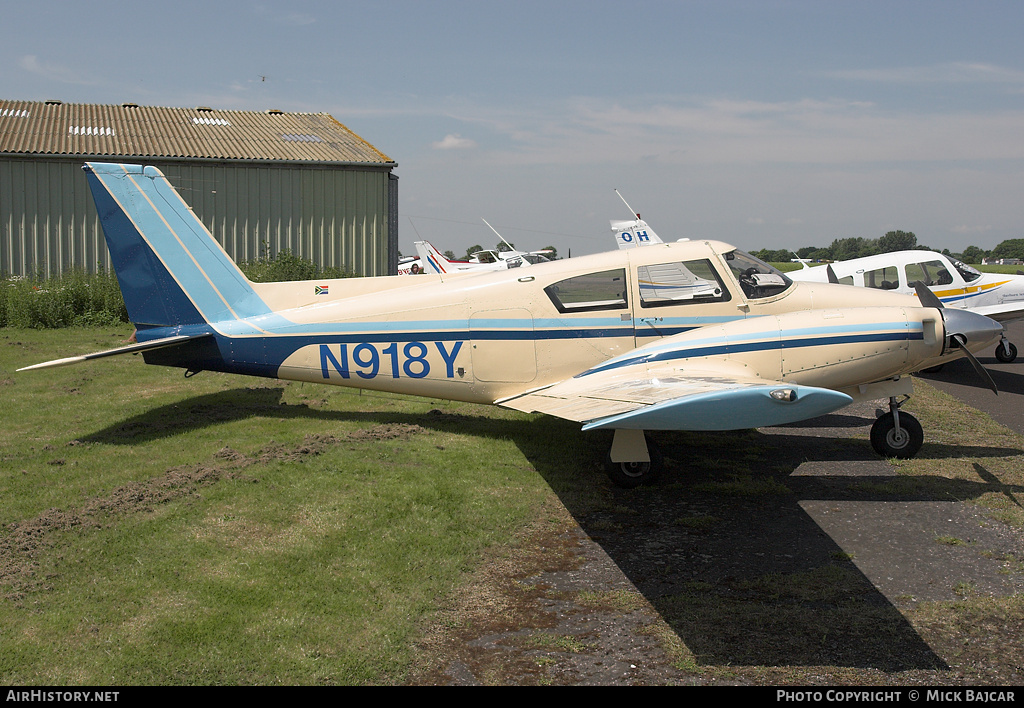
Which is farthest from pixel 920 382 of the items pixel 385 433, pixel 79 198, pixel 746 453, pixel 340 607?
pixel 79 198

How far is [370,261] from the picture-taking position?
22.4 m

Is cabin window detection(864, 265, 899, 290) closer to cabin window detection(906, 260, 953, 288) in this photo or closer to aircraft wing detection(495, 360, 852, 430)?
cabin window detection(906, 260, 953, 288)

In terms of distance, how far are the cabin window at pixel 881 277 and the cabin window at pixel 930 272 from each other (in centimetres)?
25

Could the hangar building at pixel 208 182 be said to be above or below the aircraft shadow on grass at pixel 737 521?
above

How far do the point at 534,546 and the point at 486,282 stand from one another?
11.0ft

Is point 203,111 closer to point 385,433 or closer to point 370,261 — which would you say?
point 370,261

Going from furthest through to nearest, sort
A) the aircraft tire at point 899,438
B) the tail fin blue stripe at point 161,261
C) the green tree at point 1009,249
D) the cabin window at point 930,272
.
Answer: the green tree at point 1009,249
the cabin window at point 930,272
the tail fin blue stripe at point 161,261
the aircraft tire at point 899,438

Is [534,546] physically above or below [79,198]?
below

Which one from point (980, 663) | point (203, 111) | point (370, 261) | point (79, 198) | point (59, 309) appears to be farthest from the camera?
point (203, 111)

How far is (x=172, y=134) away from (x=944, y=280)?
21.6 m

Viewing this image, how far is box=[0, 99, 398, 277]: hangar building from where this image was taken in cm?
1947

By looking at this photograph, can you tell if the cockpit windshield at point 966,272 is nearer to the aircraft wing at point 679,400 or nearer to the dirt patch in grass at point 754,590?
the dirt patch in grass at point 754,590

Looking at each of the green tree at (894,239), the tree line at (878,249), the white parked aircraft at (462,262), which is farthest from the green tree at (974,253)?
the white parked aircraft at (462,262)

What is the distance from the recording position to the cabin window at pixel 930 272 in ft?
49.3
